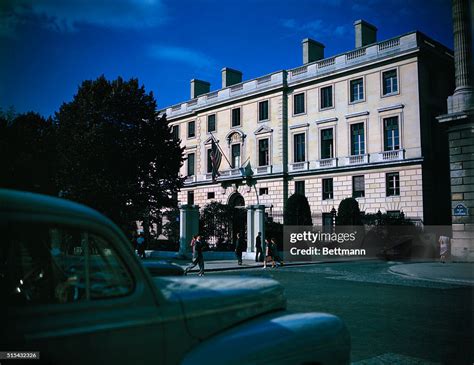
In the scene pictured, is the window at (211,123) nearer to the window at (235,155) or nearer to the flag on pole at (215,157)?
the window at (235,155)

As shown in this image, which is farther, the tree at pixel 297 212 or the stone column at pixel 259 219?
the tree at pixel 297 212

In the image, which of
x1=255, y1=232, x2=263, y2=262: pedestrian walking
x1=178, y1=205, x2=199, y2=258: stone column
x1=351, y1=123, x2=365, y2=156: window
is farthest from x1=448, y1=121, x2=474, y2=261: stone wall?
x1=178, y1=205, x2=199, y2=258: stone column

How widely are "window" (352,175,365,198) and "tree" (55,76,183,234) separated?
1401 cm

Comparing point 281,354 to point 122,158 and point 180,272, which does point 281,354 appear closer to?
point 180,272

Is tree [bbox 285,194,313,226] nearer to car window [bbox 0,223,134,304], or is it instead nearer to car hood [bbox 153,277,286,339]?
car hood [bbox 153,277,286,339]

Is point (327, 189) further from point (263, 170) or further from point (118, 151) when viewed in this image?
point (118, 151)

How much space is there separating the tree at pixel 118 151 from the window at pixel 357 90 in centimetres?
1512

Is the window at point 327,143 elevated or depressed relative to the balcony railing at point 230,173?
elevated

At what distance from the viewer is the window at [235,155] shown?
4491 centimetres

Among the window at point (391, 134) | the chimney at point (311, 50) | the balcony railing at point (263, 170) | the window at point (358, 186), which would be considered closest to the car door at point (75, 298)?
the window at point (391, 134)

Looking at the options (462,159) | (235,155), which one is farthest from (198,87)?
(462,159)

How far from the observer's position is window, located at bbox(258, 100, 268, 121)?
42.5m

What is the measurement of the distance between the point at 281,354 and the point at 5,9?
233 cm

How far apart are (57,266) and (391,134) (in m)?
34.7
